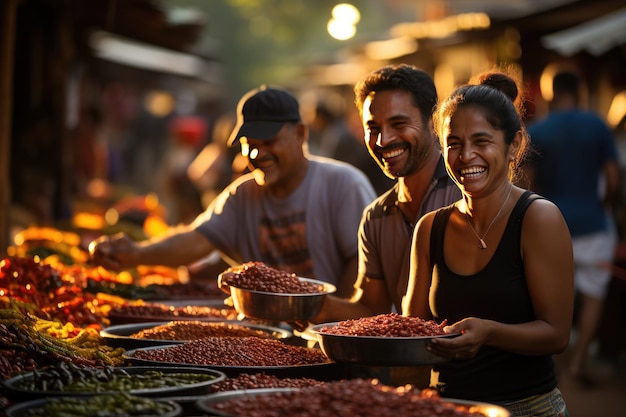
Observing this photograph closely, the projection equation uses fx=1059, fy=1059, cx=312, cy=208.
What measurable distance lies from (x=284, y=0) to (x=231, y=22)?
26.8ft

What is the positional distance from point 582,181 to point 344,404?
6591 millimetres

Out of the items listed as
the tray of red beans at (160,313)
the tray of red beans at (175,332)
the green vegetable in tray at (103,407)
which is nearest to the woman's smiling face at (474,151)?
the green vegetable in tray at (103,407)

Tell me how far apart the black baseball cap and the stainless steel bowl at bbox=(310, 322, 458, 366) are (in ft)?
7.11

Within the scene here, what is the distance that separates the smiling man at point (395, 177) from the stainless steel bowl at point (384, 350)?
105 cm

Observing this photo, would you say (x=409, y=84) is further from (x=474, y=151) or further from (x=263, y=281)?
(x=263, y=281)

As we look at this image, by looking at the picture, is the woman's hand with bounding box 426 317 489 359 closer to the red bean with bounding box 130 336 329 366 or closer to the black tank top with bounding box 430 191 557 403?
the black tank top with bounding box 430 191 557 403

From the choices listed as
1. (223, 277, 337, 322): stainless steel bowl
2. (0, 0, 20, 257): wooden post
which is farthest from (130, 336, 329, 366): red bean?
(0, 0, 20, 257): wooden post

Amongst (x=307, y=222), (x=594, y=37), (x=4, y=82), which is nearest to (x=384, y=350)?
(x=307, y=222)

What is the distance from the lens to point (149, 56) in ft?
63.5

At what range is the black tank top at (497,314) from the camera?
3768 millimetres

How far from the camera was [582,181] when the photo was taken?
30.1 feet

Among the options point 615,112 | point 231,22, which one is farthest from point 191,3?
point 615,112

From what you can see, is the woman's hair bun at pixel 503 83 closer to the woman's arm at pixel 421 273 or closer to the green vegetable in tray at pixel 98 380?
the woman's arm at pixel 421 273

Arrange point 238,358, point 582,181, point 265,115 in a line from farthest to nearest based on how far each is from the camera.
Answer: point 582,181 → point 265,115 → point 238,358
